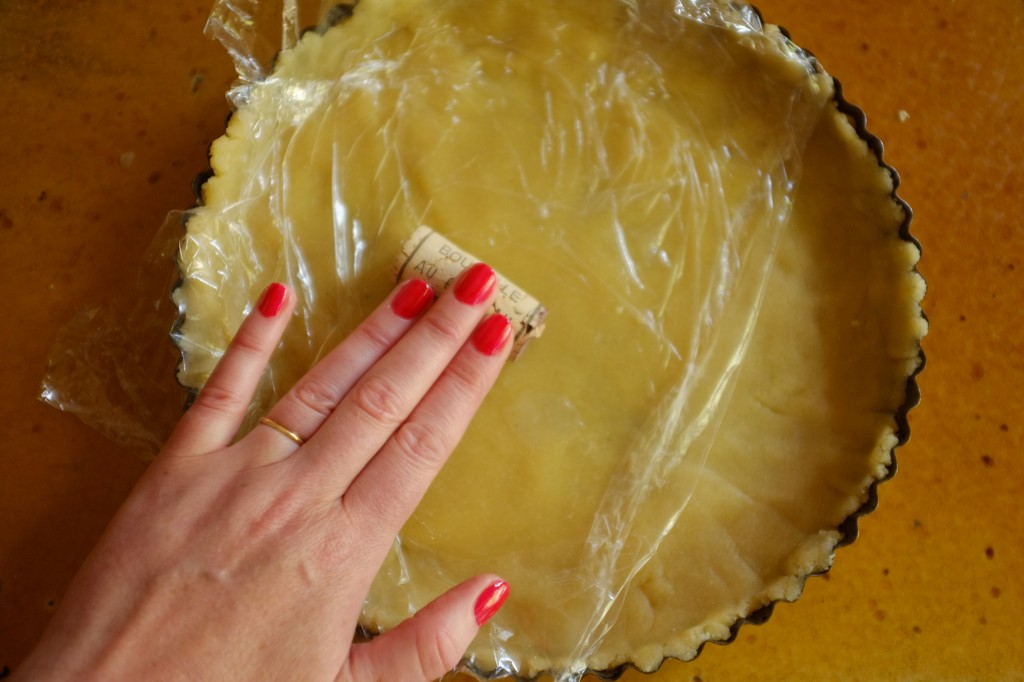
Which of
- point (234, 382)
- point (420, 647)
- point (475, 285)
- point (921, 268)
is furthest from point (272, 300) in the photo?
point (921, 268)

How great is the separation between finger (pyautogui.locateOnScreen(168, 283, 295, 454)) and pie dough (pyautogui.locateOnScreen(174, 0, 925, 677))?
0.05 m

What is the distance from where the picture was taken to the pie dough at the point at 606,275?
0.71 meters

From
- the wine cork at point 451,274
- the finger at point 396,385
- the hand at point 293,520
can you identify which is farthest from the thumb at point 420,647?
the wine cork at point 451,274

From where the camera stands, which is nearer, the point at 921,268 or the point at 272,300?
the point at 272,300

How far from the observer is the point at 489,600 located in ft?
2.09

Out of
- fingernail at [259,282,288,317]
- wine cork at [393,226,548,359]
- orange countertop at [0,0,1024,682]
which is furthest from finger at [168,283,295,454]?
orange countertop at [0,0,1024,682]

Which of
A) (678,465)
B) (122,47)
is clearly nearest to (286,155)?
(122,47)

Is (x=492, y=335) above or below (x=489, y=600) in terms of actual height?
above

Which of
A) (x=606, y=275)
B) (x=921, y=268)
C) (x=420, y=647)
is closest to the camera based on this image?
(x=420, y=647)

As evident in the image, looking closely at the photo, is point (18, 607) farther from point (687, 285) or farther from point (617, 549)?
point (687, 285)

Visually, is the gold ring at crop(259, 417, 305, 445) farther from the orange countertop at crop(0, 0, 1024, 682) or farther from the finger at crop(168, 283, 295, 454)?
the orange countertop at crop(0, 0, 1024, 682)

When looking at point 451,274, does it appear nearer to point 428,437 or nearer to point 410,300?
point 410,300

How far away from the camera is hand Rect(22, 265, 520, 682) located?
22.6 inches

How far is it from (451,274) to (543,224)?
0.13m
